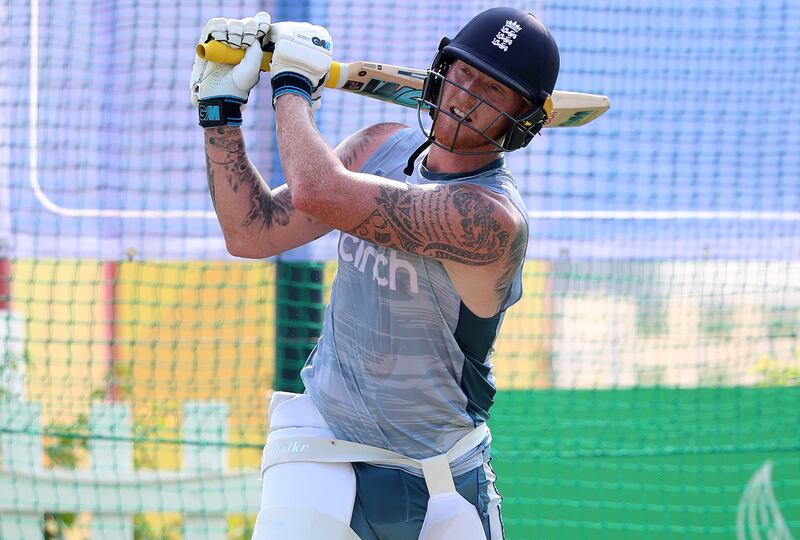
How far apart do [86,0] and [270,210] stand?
241cm

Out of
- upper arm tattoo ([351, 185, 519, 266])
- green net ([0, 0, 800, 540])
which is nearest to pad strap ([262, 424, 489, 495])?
upper arm tattoo ([351, 185, 519, 266])

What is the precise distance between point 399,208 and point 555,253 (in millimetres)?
2358

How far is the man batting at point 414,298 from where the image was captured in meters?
2.34

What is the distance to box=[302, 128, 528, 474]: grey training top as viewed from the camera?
2.43 m

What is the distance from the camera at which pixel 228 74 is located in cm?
251

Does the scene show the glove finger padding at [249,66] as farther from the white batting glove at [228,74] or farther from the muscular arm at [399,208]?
the muscular arm at [399,208]

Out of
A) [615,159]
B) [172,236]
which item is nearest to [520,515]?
[615,159]

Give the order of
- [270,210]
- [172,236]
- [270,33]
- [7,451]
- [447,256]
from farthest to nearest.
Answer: [7,451] < [172,236] < [270,210] < [270,33] < [447,256]

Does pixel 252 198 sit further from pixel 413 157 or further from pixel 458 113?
pixel 458 113

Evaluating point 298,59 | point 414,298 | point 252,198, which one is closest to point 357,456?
point 414,298

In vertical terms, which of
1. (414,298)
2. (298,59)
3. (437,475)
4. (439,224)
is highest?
(298,59)

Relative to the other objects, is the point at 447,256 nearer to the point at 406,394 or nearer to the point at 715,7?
the point at 406,394

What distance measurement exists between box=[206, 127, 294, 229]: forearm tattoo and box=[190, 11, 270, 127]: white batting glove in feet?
0.16

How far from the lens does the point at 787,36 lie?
4.77 metres
